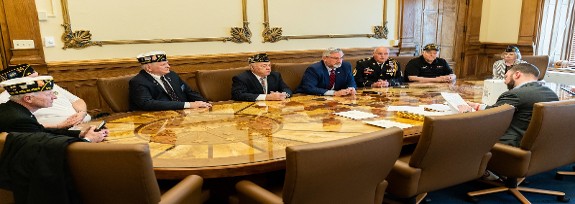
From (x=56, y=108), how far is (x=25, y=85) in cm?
112

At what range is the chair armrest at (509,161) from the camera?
2367 millimetres

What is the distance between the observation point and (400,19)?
19.4 ft

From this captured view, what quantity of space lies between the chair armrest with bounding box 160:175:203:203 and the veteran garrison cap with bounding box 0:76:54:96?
32.3 inches

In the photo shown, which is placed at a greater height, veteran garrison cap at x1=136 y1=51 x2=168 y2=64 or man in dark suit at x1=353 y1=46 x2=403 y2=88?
veteran garrison cap at x1=136 y1=51 x2=168 y2=64

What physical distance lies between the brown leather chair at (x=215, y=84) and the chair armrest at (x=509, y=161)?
7.16 feet

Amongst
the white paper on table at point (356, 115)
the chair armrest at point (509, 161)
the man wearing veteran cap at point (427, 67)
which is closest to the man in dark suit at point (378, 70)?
the man wearing veteran cap at point (427, 67)

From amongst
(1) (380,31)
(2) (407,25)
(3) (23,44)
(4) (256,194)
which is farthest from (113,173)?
(2) (407,25)

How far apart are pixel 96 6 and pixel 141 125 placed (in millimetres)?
2171

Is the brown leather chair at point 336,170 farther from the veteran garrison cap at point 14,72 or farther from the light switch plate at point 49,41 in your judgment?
the light switch plate at point 49,41

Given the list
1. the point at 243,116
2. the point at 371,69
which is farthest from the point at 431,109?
the point at 371,69

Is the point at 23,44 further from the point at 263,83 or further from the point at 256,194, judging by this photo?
the point at 256,194

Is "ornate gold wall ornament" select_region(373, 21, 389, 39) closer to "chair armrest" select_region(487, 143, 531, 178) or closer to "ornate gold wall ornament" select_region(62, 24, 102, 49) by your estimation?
"chair armrest" select_region(487, 143, 531, 178)

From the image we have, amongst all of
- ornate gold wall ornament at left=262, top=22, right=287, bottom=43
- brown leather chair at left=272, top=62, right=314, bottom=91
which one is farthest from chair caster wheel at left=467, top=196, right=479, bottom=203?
ornate gold wall ornament at left=262, top=22, right=287, bottom=43

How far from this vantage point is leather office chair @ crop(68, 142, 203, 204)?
4.59 ft
